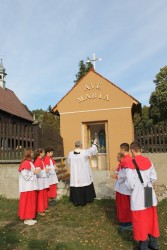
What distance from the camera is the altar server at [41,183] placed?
7.07 m

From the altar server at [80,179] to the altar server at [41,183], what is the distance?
2.82 feet

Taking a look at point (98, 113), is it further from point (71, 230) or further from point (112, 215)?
point (71, 230)

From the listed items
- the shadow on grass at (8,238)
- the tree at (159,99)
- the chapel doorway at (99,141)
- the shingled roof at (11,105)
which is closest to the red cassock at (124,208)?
the shadow on grass at (8,238)

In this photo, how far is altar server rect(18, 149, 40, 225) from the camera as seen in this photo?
630 cm

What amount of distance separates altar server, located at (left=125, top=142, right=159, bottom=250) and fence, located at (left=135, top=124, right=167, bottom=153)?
5732 mm

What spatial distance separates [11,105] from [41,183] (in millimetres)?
27727

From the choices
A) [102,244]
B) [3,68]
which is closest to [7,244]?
[102,244]

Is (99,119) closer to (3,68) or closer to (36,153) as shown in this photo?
(36,153)

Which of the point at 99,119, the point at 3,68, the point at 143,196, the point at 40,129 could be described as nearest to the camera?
the point at 143,196

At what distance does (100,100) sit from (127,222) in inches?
300

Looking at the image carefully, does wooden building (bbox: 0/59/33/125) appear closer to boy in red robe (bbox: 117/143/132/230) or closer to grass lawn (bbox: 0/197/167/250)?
grass lawn (bbox: 0/197/167/250)

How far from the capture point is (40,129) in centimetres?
1017

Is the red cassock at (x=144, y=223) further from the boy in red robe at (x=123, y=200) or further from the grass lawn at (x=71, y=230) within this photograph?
the boy in red robe at (x=123, y=200)

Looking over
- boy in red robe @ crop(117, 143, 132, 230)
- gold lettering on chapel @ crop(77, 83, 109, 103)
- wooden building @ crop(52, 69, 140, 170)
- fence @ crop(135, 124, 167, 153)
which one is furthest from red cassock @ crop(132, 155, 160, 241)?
gold lettering on chapel @ crop(77, 83, 109, 103)
